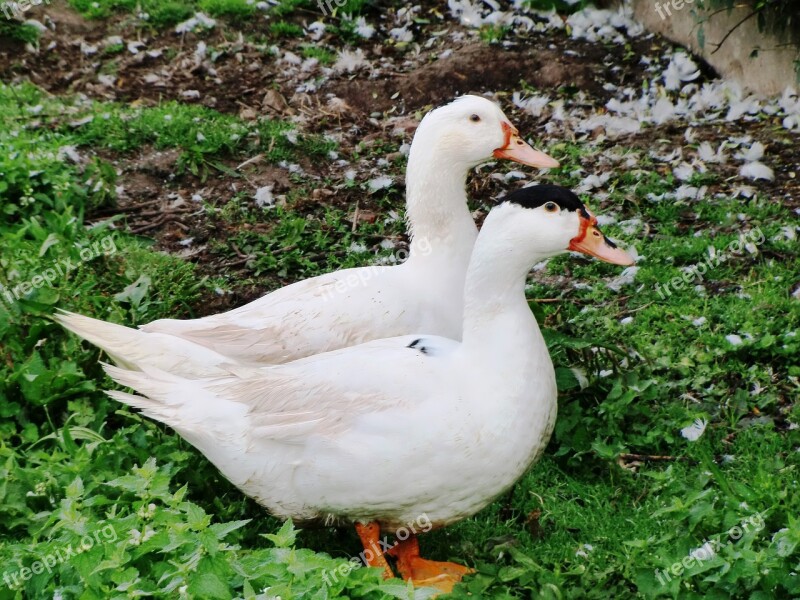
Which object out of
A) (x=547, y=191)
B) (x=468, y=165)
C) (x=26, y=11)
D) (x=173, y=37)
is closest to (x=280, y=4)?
(x=173, y=37)

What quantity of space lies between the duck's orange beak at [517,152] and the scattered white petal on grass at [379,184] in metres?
1.85

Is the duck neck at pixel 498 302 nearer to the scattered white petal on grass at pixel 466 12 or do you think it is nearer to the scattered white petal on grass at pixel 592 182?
the scattered white petal on grass at pixel 592 182

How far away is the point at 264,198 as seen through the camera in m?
6.44

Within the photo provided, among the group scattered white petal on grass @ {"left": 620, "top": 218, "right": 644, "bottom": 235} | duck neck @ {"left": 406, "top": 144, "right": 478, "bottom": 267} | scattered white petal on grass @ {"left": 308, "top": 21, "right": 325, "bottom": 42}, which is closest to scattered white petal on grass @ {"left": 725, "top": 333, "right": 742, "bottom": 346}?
scattered white petal on grass @ {"left": 620, "top": 218, "right": 644, "bottom": 235}

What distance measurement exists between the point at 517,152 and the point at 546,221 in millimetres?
1050

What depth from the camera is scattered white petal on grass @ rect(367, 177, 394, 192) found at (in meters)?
6.45

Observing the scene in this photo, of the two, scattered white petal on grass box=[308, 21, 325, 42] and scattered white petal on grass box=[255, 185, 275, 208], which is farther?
scattered white petal on grass box=[308, 21, 325, 42]

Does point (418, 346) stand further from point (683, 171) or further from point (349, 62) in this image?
point (349, 62)

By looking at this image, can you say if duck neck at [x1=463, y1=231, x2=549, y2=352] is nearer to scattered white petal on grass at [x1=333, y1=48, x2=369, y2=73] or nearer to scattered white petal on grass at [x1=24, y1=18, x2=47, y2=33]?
scattered white petal on grass at [x1=333, y1=48, x2=369, y2=73]

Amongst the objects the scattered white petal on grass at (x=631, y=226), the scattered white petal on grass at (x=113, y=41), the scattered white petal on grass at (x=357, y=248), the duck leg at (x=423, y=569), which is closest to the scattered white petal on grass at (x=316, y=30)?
the scattered white petal on grass at (x=113, y=41)

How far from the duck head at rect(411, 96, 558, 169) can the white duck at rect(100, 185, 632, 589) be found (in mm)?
847

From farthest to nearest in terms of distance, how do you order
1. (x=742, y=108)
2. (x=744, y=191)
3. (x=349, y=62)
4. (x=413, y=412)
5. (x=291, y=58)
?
(x=291, y=58)
(x=349, y=62)
(x=742, y=108)
(x=744, y=191)
(x=413, y=412)

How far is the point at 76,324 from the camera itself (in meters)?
4.20

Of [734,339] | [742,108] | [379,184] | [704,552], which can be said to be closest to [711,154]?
[742,108]
